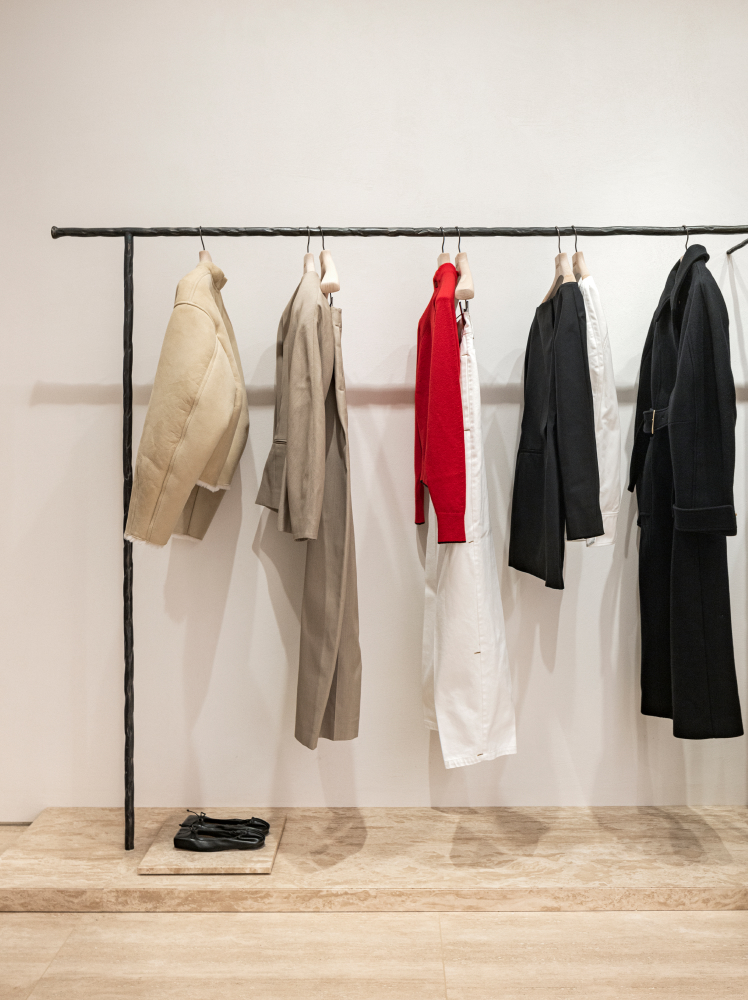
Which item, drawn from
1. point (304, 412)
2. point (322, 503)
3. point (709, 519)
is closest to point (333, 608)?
point (322, 503)

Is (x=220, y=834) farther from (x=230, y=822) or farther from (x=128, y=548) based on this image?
(x=128, y=548)

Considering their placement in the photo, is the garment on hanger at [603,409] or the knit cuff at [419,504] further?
the knit cuff at [419,504]

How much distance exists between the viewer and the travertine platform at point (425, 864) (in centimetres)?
175

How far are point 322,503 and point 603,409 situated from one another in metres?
0.84

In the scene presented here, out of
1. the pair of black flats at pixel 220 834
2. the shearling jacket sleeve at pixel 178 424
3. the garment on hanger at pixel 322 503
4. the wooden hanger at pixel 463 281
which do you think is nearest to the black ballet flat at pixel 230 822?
the pair of black flats at pixel 220 834

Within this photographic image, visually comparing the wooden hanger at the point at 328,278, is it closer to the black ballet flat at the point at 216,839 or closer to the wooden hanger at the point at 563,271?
the wooden hanger at the point at 563,271

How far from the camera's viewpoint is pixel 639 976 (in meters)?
1.55

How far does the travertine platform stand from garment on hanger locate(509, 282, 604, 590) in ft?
2.60

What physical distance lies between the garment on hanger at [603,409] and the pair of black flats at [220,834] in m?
1.29

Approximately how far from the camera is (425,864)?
6.11 feet

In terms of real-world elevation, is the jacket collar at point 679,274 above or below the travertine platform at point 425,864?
above

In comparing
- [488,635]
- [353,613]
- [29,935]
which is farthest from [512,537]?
[29,935]

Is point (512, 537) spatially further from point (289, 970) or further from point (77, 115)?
point (77, 115)

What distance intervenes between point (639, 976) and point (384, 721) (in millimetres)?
956
